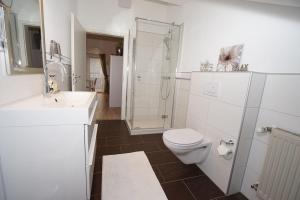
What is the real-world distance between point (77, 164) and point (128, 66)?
2462 mm

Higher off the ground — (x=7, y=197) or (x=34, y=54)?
(x=34, y=54)

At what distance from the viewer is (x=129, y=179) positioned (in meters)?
1.55

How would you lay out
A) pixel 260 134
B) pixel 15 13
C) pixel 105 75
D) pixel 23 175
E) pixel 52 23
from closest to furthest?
pixel 23 175, pixel 15 13, pixel 260 134, pixel 52 23, pixel 105 75

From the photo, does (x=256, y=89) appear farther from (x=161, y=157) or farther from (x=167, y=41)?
(x=167, y=41)

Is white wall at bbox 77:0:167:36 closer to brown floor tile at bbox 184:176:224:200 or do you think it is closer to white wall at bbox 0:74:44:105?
white wall at bbox 0:74:44:105

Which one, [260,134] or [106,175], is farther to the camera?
[106,175]

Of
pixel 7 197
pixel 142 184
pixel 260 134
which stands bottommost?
pixel 142 184

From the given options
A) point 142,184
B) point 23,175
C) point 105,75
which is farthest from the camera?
point 105,75

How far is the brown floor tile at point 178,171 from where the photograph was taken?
164 centimetres

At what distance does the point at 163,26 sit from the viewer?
3076 mm

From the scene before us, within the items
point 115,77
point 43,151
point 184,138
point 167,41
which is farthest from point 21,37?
point 115,77

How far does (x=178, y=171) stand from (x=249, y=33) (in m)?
1.66

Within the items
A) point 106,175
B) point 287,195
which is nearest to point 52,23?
point 106,175

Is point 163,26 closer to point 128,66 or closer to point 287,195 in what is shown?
point 128,66
